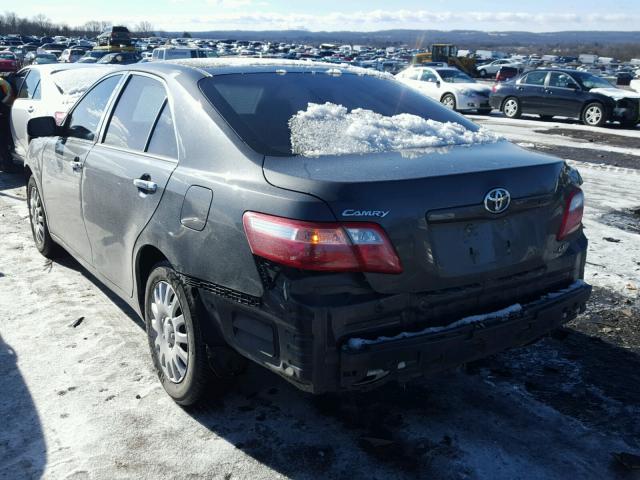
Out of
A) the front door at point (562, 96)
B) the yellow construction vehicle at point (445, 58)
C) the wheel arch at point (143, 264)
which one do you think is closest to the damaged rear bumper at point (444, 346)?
the wheel arch at point (143, 264)

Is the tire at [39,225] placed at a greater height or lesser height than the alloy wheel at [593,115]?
greater

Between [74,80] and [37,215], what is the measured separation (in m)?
4.11

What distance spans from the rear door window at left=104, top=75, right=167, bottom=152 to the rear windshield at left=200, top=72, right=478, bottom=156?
0.40 m

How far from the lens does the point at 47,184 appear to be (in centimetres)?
497

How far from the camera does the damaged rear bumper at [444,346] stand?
2.56 meters

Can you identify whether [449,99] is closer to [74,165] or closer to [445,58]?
[74,165]

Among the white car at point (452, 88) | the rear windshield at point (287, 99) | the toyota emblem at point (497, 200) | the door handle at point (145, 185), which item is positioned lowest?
the white car at point (452, 88)

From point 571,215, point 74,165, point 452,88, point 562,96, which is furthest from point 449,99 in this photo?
point 571,215

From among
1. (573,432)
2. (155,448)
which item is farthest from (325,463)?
(573,432)

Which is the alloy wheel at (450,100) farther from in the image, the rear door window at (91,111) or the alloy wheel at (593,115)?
the rear door window at (91,111)

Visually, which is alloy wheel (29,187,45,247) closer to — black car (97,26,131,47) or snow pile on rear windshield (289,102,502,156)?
snow pile on rear windshield (289,102,502,156)

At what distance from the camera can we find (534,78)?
19.4 metres

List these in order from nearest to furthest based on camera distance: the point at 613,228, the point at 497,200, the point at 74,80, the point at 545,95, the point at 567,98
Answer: the point at 497,200 → the point at 613,228 → the point at 74,80 → the point at 567,98 → the point at 545,95

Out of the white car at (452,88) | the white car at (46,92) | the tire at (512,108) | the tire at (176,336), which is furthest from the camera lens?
the white car at (452,88)
